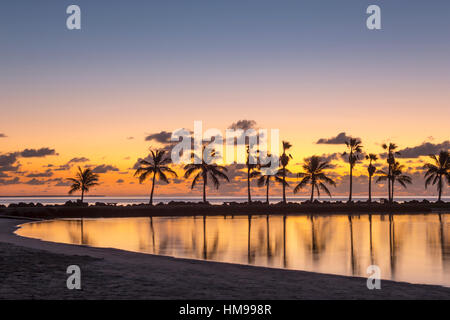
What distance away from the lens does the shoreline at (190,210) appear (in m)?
65.1

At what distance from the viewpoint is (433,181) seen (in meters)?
97.1

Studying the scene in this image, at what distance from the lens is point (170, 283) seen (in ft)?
43.7

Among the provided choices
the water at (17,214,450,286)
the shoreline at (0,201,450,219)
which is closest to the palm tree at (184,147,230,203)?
the shoreline at (0,201,450,219)

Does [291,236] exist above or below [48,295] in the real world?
below

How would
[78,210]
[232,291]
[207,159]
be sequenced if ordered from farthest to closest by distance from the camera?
1. [207,159]
2. [78,210]
3. [232,291]

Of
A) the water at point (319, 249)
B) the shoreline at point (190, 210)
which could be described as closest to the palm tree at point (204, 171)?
the shoreline at point (190, 210)

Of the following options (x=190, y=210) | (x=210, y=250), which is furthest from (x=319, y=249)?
(x=190, y=210)

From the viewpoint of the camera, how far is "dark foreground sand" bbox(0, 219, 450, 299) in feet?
38.3

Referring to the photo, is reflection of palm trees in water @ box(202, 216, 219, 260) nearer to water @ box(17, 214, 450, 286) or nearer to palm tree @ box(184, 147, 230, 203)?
water @ box(17, 214, 450, 286)

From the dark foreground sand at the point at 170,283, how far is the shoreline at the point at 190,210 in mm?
46112

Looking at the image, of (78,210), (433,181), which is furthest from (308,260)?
(433,181)

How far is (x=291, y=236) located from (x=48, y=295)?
94.2 feet
